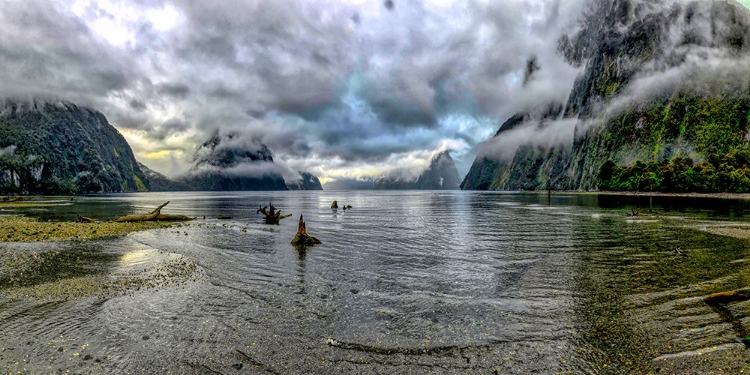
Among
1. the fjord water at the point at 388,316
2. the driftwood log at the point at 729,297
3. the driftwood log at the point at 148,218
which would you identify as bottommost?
the fjord water at the point at 388,316

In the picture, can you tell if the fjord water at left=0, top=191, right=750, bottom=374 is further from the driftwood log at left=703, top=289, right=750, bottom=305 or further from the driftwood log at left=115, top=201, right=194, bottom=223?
the driftwood log at left=115, top=201, right=194, bottom=223

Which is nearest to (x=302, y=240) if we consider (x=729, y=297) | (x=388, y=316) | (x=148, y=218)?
(x=388, y=316)

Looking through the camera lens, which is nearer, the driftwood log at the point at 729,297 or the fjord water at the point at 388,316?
the fjord water at the point at 388,316

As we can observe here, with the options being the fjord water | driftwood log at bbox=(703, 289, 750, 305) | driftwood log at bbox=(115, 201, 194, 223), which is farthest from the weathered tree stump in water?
driftwood log at bbox=(115, 201, 194, 223)

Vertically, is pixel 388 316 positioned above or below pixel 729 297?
below

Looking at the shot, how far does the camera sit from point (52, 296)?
15602 mm

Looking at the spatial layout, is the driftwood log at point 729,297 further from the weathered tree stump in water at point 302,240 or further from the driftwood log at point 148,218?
the driftwood log at point 148,218

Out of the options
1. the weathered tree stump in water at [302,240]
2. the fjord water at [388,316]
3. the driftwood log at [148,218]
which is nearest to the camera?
the fjord water at [388,316]

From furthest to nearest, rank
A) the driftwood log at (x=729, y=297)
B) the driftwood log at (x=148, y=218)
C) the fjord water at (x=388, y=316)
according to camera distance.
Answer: the driftwood log at (x=148, y=218)
the driftwood log at (x=729, y=297)
the fjord water at (x=388, y=316)

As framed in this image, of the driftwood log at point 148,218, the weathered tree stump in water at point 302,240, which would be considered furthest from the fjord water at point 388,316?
the driftwood log at point 148,218

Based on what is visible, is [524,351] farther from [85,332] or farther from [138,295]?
[138,295]

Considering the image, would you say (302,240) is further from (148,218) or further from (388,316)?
(148,218)

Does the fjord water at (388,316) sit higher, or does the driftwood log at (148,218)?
the driftwood log at (148,218)

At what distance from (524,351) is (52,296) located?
19.0m
